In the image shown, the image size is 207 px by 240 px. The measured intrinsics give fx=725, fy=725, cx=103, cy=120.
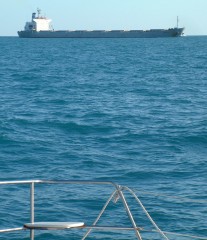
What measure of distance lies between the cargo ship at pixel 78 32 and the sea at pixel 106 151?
84.4 m

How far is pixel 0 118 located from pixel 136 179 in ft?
36.5

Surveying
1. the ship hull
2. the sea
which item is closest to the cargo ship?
the ship hull

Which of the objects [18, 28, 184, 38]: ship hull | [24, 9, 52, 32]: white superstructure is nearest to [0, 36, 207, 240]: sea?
[18, 28, 184, 38]: ship hull

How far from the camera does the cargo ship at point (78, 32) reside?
126m

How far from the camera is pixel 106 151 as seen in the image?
1778cm

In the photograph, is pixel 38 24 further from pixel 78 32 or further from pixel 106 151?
pixel 106 151

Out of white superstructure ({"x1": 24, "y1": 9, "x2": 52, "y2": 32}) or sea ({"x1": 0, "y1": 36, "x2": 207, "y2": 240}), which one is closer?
sea ({"x1": 0, "y1": 36, "x2": 207, "y2": 240})

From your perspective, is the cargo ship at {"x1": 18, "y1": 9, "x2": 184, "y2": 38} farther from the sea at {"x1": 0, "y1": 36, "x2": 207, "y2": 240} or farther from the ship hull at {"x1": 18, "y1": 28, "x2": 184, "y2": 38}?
the sea at {"x1": 0, "y1": 36, "x2": 207, "y2": 240}

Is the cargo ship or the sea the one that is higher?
the cargo ship

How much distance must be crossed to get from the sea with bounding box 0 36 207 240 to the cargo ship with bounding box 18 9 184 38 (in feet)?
277

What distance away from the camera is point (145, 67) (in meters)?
53.1

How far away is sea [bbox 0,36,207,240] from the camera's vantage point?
421 inches

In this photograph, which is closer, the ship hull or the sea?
the sea

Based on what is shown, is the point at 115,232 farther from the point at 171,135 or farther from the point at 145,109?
the point at 145,109
